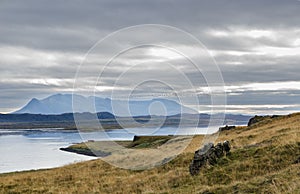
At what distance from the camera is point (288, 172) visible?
55.0 feet

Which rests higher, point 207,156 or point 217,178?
point 207,156

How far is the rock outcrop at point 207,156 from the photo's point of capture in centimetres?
2170

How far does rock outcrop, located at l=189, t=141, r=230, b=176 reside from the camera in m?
21.7

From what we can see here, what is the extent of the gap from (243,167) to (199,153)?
313cm

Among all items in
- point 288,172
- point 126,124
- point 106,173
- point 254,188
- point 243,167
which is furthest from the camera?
point 106,173

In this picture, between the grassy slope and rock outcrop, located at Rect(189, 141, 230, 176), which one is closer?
the grassy slope

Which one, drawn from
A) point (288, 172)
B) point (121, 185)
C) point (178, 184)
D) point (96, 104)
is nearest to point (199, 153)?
point (178, 184)

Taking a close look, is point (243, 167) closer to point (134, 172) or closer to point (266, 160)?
point (266, 160)

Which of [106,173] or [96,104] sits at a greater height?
[96,104]

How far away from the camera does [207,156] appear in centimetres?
2231

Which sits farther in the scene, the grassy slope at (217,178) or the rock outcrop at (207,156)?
the rock outcrop at (207,156)

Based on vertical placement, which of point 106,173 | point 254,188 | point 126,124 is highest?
point 126,124

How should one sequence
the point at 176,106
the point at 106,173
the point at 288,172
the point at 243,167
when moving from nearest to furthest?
1. the point at 288,172
2. the point at 243,167
3. the point at 176,106
4. the point at 106,173

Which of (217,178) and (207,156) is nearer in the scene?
(217,178)
